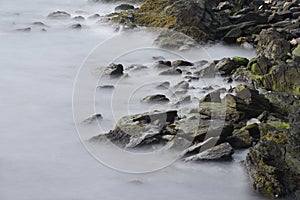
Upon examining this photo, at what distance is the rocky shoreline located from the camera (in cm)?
556

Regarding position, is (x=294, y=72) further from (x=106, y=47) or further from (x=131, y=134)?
(x=106, y=47)

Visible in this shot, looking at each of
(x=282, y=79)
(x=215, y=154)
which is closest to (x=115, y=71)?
(x=282, y=79)

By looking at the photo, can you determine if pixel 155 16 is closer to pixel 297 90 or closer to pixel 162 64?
pixel 162 64

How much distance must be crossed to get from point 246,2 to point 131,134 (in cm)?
1003

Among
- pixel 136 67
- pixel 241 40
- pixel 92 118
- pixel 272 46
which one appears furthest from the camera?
pixel 241 40

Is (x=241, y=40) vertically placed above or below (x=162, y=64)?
above

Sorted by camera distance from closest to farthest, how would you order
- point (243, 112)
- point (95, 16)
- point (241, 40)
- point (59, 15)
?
point (243, 112) → point (241, 40) → point (95, 16) → point (59, 15)

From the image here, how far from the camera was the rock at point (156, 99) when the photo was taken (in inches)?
323

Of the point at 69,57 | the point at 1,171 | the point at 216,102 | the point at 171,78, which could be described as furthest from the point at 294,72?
the point at 69,57

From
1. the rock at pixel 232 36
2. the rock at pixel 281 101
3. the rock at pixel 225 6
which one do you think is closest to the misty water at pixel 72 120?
the rock at pixel 232 36

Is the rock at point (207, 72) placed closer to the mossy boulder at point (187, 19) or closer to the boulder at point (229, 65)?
the boulder at point (229, 65)

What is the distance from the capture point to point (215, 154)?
610cm

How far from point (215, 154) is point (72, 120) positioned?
96.9 inches

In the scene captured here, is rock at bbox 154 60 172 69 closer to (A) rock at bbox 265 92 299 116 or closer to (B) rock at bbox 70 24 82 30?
(A) rock at bbox 265 92 299 116
